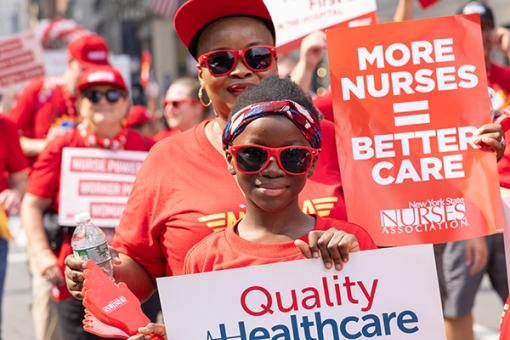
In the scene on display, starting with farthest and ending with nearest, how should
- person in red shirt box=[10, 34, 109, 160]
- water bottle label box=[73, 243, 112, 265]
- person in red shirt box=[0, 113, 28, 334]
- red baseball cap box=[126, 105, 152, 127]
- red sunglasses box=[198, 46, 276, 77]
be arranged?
red baseball cap box=[126, 105, 152, 127]
person in red shirt box=[10, 34, 109, 160]
person in red shirt box=[0, 113, 28, 334]
red sunglasses box=[198, 46, 276, 77]
water bottle label box=[73, 243, 112, 265]

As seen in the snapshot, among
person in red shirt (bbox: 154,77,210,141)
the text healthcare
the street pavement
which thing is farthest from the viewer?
the street pavement

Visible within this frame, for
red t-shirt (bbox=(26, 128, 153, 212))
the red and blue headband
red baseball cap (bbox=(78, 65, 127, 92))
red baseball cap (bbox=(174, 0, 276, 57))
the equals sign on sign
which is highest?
red baseball cap (bbox=(174, 0, 276, 57))

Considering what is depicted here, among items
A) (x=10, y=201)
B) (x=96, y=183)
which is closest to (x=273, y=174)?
(x=96, y=183)

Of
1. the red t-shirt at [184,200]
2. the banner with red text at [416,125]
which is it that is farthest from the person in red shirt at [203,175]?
the banner with red text at [416,125]

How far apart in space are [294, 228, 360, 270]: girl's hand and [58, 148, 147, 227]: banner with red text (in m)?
3.20

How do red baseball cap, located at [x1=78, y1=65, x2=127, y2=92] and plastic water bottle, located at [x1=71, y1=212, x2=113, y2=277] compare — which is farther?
red baseball cap, located at [x1=78, y1=65, x2=127, y2=92]

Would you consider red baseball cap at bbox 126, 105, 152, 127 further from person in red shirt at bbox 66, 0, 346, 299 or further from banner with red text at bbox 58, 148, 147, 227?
person in red shirt at bbox 66, 0, 346, 299

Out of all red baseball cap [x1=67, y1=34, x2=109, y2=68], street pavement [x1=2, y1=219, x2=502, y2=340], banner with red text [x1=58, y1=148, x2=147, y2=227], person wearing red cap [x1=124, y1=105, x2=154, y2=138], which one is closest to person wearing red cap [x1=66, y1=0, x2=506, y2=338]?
banner with red text [x1=58, y1=148, x2=147, y2=227]

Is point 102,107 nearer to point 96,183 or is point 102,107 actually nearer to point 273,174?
point 96,183

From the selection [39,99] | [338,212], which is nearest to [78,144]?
[39,99]

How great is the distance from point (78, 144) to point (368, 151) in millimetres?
2853

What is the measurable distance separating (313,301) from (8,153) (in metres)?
4.41

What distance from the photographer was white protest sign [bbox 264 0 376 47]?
5.25 metres

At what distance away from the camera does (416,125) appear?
3801 millimetres
